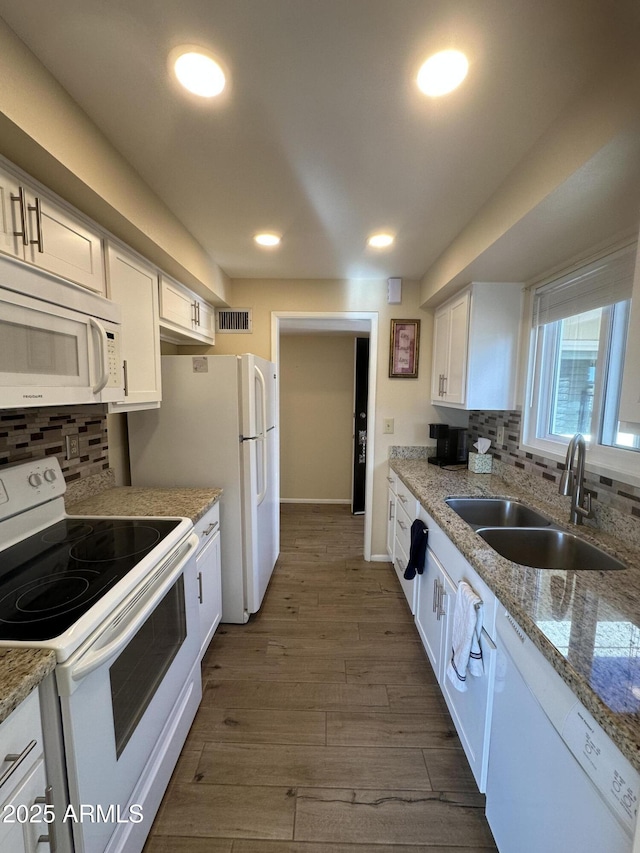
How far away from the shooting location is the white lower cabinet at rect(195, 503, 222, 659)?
5.87ft

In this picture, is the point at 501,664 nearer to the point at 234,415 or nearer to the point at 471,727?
the point at 471,727

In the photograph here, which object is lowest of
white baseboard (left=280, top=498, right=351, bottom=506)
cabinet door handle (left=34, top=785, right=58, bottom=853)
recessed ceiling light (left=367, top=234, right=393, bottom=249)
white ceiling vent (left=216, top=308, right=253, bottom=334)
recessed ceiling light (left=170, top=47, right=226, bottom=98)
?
white baseboard (left=280, top=498, right=351, bottom=506)

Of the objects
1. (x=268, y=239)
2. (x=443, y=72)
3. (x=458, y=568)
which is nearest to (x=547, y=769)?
(x=458, y=568)

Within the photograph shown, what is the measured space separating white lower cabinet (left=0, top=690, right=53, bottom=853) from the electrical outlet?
48.1 inches

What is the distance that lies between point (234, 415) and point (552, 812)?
1.90 meters

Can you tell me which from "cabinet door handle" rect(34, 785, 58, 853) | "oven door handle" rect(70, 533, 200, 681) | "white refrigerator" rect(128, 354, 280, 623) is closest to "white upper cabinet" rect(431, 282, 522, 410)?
"white refrigerator" rect(128, 354, 280, 623)

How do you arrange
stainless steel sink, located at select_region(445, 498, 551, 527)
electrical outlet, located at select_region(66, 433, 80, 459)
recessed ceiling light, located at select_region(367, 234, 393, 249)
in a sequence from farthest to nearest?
recessed ceiling light, located at select_region(367, 234, 393, 249) → stainless steel sink, located at select_region(445, 498, 551, 527) → electrical outlet, located at select_region(66, 433, 80, 459)

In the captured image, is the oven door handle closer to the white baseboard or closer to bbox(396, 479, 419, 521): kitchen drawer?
bbox(396, 479, 419, 521): kitchen drawer

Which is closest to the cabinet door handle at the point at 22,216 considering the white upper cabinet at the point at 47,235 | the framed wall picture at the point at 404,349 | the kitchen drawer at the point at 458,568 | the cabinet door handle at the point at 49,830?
the white upper cabinet at the point at 47,235

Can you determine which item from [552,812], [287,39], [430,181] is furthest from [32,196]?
[552,812]

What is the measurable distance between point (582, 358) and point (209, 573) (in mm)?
2225

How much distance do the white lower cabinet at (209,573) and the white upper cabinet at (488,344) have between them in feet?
5.55

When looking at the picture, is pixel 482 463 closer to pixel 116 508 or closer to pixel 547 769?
pixel 547 769

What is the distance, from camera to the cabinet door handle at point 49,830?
77 centimetres
